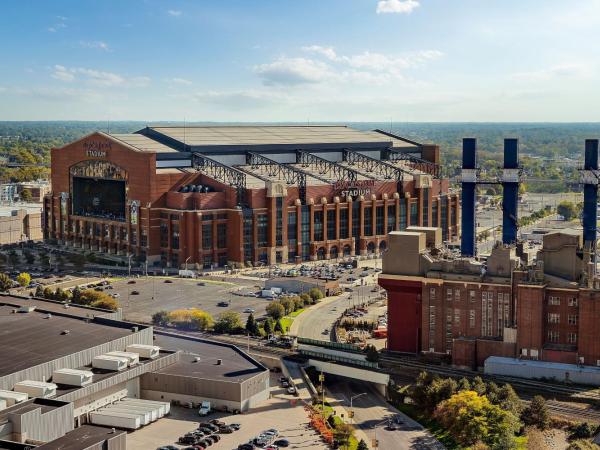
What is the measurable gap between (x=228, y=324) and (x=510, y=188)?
40.1 metres

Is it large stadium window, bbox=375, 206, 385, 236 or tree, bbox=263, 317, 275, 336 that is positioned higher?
large stadium window, bbox=375, 206, 385, 236

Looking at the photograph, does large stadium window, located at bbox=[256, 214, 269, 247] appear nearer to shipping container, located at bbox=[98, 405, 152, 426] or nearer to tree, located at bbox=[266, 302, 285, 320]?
tree, located at bbox=[266, 302, 285, 320]

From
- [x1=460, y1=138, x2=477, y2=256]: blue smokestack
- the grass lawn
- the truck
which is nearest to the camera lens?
the truck

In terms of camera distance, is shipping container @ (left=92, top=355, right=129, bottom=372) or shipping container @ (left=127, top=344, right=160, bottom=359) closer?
shipping container @ (left=92, top=355, right=129, bottom=372)

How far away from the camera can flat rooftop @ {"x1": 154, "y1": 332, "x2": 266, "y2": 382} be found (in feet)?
260

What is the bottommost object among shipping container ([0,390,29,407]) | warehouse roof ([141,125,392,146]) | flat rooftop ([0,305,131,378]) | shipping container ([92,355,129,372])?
shipping container ([0,390,29,407])

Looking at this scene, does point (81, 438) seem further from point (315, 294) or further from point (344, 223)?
point (344, 223)

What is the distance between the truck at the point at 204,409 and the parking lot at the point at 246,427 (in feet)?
1.48

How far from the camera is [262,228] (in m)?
151

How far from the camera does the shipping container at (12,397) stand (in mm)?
67875

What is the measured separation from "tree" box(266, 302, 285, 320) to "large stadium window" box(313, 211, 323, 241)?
45844mm

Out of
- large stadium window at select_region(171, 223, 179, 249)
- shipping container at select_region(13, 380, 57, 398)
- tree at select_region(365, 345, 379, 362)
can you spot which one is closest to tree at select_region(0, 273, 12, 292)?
large stadium window at select_region(171, 223, 179, 249)

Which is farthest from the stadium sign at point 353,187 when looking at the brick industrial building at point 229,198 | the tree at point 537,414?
the tree at point 537,414

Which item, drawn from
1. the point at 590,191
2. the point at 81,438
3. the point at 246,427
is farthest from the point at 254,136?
the point at 81,438
